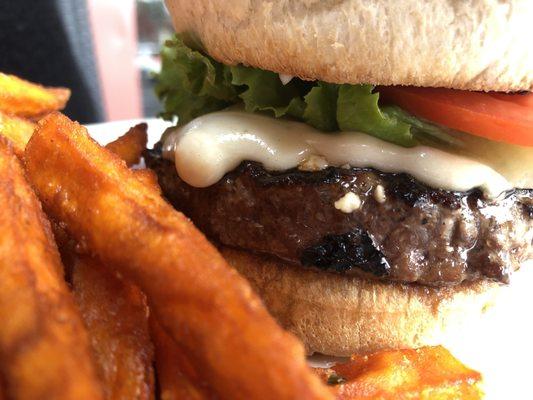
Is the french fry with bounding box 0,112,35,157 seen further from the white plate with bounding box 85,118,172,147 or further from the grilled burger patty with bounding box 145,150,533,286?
the white plate with bounding box 85,118,172,147

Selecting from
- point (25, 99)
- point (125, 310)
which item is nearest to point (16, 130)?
point (25, 99)

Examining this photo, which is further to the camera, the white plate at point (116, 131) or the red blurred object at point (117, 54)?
the red blurred object at point (117, 54)

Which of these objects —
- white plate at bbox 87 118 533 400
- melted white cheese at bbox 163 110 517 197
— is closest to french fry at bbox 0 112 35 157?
melted white cheese at bbox 163 110 517 197

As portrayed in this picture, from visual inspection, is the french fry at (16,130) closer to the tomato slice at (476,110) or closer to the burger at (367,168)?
the burger at (367,168)

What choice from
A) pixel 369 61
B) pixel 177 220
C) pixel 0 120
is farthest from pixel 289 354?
pixel 0 120

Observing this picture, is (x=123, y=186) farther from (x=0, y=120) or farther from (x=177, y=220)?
(x=0, y=120)

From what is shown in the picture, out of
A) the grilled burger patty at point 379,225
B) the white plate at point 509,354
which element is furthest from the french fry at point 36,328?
the white plate at point 509,354
